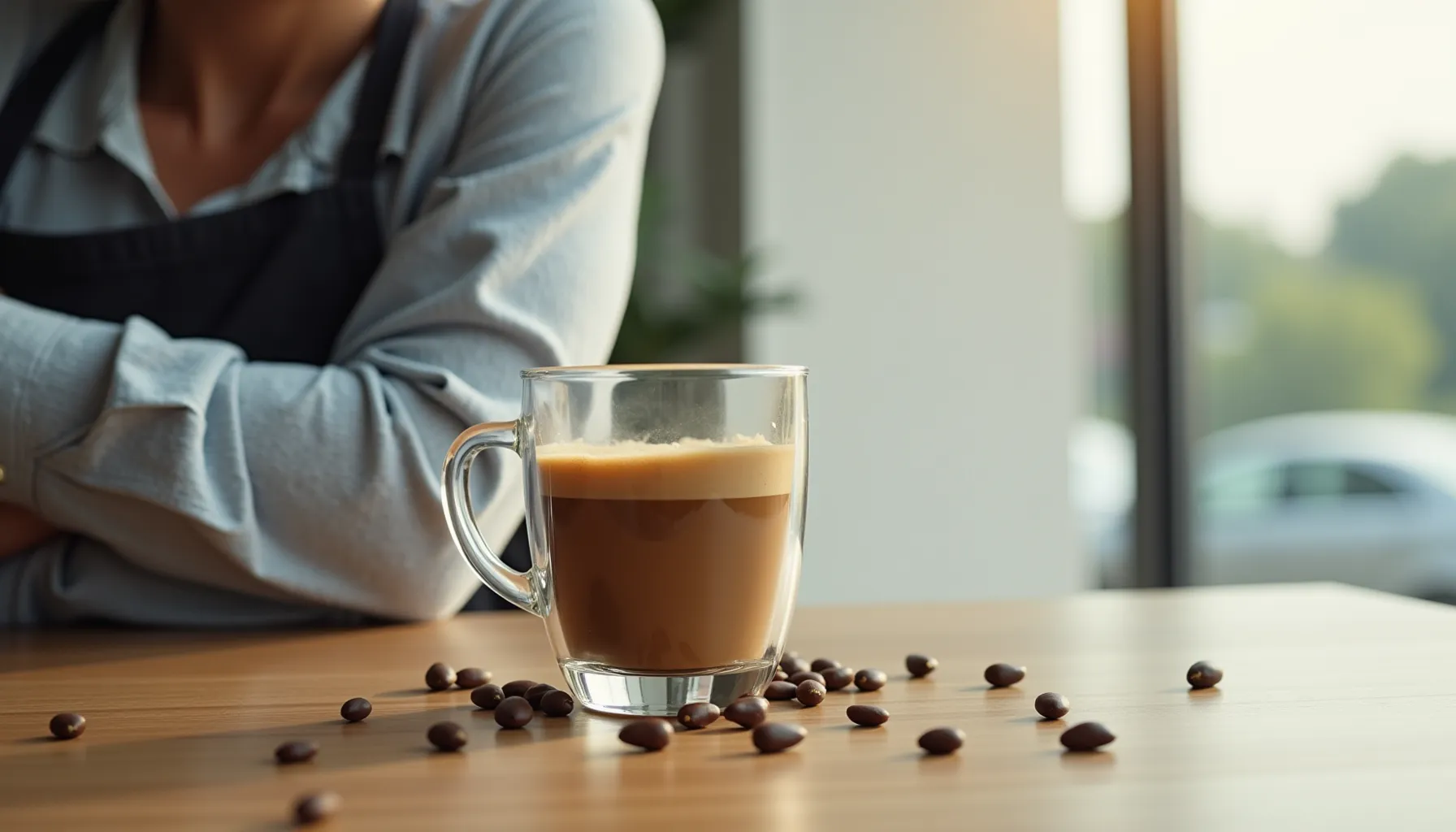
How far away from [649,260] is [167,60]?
6.49ft

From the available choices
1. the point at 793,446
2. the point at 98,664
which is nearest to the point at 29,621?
the point at 98,664

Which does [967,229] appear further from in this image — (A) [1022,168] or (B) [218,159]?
(B) [218,159]

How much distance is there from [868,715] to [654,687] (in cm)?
10

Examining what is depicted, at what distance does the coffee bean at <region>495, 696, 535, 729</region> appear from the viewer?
69 cm

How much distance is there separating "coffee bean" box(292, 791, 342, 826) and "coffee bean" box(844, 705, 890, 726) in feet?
0.85

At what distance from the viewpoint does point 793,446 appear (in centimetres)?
75

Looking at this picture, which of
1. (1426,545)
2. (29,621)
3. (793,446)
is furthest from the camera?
(1426,545)

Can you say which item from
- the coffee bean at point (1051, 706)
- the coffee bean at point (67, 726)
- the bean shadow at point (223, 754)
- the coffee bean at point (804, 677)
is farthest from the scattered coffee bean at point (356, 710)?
the coffee bean at point (1051, 706)

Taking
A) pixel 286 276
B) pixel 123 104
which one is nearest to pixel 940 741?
pixel 286 276

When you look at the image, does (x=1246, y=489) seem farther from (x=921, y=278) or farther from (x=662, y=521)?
(x=662, y=521)

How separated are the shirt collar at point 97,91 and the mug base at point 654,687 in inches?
35.7

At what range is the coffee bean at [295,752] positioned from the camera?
62cm

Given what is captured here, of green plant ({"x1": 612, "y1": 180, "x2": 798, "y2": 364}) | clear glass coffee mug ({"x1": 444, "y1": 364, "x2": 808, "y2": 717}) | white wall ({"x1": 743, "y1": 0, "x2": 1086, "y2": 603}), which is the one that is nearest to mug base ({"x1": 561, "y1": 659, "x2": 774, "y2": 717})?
clear glass coffee mug ({"x1": 444, "y1": 364, "x2": 808, "y2": 717})

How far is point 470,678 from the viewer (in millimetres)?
814
